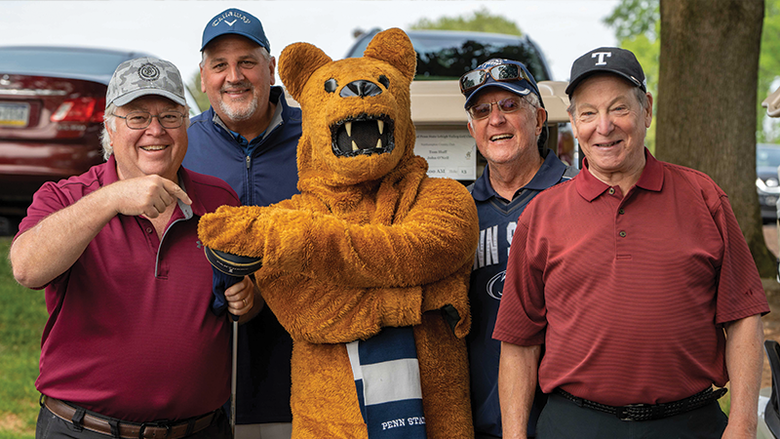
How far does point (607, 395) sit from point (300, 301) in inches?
43.5

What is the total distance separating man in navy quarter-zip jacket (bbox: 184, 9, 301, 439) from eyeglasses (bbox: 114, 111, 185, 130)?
2.46 ft

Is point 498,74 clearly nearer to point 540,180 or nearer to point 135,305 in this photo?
point 540,180

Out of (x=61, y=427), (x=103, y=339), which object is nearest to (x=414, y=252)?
(x=103, y=339)

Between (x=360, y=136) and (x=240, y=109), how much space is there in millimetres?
1154

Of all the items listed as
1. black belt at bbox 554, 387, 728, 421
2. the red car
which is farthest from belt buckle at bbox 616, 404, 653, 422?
the red car

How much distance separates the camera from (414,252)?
236 cm

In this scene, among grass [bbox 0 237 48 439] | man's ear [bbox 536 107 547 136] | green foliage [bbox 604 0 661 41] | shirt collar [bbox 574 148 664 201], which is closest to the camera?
shirt collar [bbox 574 148 664 201]

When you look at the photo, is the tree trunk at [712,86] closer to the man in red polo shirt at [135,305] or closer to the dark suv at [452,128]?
the dark suv at [452,128]

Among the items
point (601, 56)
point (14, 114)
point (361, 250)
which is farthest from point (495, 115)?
point (14, 114)

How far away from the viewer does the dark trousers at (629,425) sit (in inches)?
85.7

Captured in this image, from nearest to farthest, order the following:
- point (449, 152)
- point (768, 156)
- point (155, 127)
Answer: point (155, 127) < point (449, 152) < point (768, 156)

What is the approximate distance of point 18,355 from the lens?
19.2ft

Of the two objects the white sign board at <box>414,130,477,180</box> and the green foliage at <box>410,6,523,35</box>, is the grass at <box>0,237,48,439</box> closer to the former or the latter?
the white sign board at <box>414,130,477,180</box>

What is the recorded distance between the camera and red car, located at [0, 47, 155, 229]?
19.0 ft
